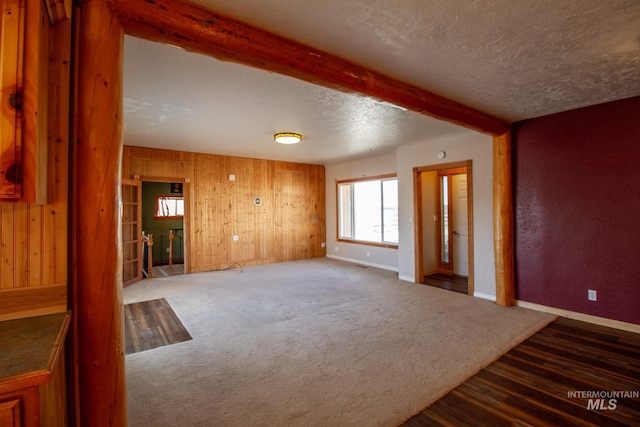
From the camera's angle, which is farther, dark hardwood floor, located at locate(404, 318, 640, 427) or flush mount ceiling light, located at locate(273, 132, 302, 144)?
flush mount ceiling light, located at locate(273, 132, 302, 144)

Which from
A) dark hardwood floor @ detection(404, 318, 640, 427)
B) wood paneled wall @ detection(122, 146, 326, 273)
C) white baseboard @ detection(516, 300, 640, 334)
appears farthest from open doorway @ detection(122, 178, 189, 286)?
white baseboard @ detection(516, 300, 640, 334)

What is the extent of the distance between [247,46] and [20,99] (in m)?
1.21

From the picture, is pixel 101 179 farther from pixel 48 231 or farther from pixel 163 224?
pixel 163 224

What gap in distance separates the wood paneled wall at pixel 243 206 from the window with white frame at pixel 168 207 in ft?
8.15

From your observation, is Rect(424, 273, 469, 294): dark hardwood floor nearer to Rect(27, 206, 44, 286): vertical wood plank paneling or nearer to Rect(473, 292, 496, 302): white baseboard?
Rect(473, 292, 496, 302): white baseboard

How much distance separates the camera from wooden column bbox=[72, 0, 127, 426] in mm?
1492

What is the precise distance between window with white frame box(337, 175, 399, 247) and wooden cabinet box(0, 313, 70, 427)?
5.89 metres

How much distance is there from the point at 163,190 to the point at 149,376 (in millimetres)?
6869

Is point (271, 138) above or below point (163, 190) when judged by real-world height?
above

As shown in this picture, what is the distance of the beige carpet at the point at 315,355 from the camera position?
2.02 m

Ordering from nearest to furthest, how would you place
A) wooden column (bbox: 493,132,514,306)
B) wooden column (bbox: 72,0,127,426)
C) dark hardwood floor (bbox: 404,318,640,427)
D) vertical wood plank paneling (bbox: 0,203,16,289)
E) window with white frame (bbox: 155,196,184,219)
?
1. vertical wood plank paneling (bbox: 0,203,16,289)
2. wooden column (bbox: 72,0,127,426)
3. dark hardwood floor (bbox: 404,318,640,427)
4. wooden column (bbox: 493,132,514,306)
5. window with white frame (bbox: 155,196,184,219)

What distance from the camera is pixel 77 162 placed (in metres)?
1.49

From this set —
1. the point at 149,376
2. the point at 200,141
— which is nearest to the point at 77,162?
A: the point at 149,376

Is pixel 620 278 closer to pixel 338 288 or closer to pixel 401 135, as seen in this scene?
pixel 401 135
